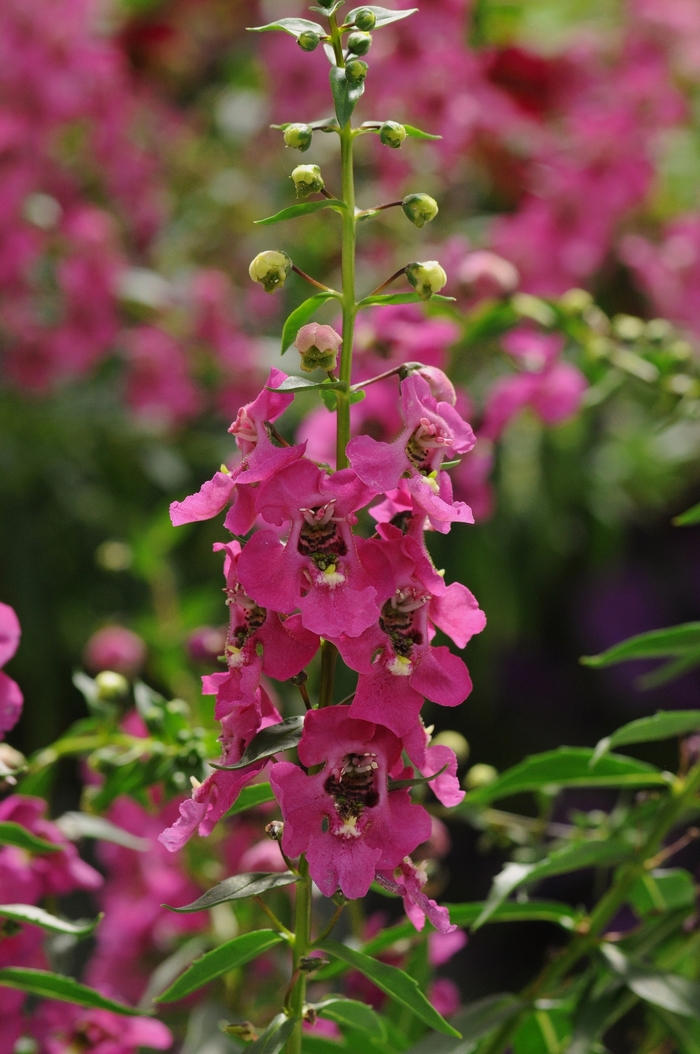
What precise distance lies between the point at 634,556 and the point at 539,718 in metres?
0.30

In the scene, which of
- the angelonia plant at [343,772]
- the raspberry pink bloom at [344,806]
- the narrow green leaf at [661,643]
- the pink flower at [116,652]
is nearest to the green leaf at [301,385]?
the angelonia plant at [343,772]

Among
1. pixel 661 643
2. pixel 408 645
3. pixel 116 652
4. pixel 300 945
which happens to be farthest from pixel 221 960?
pixel 116 652

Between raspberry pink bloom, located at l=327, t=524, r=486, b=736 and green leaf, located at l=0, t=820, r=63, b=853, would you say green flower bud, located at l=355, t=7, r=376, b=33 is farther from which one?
green leaf, located at l=0, t=820, r=63, b=853

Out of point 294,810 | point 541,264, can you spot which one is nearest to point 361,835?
point 294,810

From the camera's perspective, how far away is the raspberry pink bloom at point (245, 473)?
0.38 meters

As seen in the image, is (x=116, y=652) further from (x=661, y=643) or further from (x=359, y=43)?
(x=359, y=43)

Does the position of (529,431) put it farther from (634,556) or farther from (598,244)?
(634,556)

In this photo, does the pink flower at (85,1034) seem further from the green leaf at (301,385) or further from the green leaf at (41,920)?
the green leaf at (301,385)

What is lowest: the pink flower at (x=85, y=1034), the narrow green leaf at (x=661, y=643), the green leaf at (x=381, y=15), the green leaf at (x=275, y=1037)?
the pink flower at (x=85, y=1034)

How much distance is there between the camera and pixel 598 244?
1278 mm

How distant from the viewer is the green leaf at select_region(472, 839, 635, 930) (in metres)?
0.50

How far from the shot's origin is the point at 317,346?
0.39 m

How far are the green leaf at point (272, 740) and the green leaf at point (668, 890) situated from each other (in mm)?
246

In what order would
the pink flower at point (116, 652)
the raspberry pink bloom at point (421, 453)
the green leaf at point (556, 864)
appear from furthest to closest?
the pink flower at point (116, 652) → the green leaf at point (556, 864) → the raspberry pink bloom at point (421, 453)
